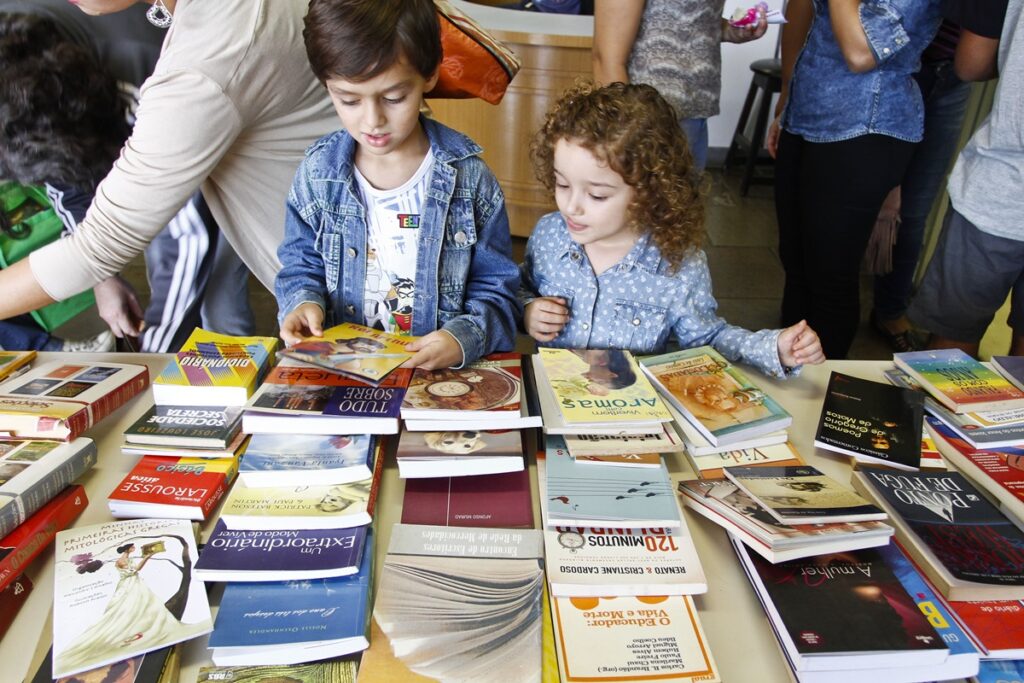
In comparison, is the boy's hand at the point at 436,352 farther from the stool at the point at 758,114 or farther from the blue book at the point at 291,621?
the stool at the point at 758,114

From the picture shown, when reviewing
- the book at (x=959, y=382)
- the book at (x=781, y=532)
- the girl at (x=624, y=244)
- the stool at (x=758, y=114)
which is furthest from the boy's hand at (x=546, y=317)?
the stool at (x=758, y=114)

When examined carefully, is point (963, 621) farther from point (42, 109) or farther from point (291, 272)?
point (42, 109)

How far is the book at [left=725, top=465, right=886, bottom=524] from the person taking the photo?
0.91 metres

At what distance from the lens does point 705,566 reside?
36.9 inches

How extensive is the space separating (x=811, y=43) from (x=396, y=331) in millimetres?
1416

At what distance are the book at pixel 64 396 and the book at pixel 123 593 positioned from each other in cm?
20

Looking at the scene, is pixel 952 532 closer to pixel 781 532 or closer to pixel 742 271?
pixel 781 532

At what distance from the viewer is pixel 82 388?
1.16 meters

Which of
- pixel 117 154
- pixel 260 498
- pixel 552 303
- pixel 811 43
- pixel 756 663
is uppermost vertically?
pixel 811 43

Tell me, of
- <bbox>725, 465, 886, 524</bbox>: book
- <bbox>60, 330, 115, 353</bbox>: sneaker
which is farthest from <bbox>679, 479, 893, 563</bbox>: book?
<bbox>60, 330, 115, 353</bbox>: sneaker

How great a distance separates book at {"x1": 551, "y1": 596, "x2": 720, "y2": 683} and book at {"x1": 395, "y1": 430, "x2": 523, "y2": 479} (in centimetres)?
22

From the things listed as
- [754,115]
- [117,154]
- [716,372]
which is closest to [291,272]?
[117,154]

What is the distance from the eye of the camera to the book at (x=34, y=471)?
0.89 m

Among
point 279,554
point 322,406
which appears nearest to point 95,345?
point 322,406
